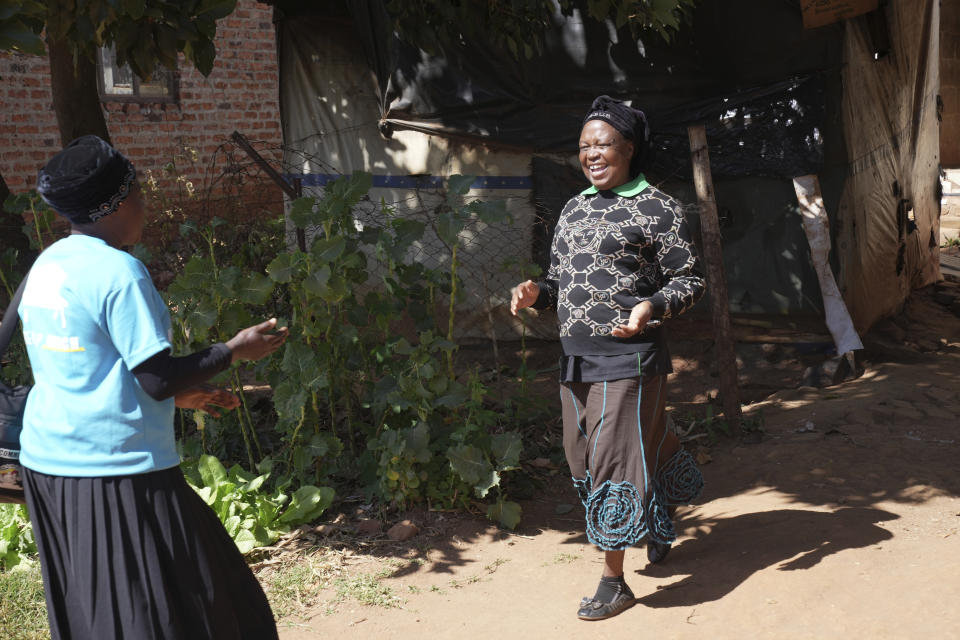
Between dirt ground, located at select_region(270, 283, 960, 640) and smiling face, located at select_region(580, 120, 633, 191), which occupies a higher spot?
smiling face, located at select_region(580, 120, 633, 191)

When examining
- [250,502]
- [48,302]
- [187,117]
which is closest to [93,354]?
[48,302]

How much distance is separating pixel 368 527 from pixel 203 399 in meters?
2.05

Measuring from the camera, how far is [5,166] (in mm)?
9539

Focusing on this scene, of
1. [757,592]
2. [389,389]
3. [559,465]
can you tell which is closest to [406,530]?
[389,389]

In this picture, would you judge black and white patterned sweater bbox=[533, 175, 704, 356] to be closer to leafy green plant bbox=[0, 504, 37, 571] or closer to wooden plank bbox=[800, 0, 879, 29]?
leafy green plant bbox=[0, 504, 37, 571]

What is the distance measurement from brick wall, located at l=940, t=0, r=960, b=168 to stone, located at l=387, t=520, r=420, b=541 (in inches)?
512

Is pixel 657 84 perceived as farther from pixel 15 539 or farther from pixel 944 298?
pixel 15 539

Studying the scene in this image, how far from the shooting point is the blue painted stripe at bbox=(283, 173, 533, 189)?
6980 mm

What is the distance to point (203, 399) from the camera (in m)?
2.39

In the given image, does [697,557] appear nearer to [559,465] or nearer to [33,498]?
[559,465]

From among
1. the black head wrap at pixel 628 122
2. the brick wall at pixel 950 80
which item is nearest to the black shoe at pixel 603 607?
the black head wrap at pixel 628 122

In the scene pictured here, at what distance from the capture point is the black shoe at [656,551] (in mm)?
3820

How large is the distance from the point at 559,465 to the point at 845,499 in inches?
56.2

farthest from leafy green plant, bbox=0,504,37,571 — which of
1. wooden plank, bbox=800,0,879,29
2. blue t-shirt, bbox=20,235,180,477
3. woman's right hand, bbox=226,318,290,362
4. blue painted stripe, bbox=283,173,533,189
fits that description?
wooden plank, bbox=800,0,879,29
